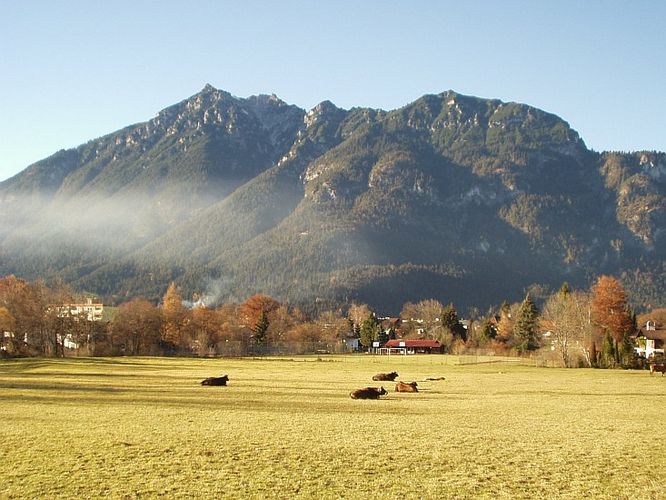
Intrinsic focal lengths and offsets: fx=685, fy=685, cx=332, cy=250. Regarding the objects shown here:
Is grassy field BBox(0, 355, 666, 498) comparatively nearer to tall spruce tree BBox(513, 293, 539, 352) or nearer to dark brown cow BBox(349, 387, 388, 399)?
dark brown cow BBox(349, 387, 388, 399)

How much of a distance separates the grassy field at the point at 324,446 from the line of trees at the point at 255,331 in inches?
2119

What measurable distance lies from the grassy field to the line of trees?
53.8 metres

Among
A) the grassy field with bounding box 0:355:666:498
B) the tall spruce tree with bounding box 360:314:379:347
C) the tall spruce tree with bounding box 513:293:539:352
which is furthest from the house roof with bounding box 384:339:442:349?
A: the grassy field with bounding box 0:355:666:498

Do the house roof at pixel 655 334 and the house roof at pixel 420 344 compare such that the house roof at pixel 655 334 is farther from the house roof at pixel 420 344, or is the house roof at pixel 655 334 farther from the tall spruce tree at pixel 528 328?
the house roof at pixel 420 344

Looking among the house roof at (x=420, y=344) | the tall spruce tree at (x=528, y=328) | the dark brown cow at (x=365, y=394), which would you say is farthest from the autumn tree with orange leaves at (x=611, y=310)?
the dark brown cow at (x=365, y=394)

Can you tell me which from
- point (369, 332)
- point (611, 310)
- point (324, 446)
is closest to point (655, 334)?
point (611, 310)

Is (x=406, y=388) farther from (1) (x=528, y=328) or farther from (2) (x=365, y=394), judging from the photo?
→ (1) (x=528, y=328)

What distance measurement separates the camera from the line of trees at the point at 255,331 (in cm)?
9344

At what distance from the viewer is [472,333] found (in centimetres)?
16288

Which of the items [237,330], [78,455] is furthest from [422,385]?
[237,330]

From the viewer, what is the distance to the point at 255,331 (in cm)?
15050

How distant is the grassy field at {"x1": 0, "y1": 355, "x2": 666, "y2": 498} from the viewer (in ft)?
56.1

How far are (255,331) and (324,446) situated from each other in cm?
12974

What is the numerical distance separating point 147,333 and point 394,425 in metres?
104
